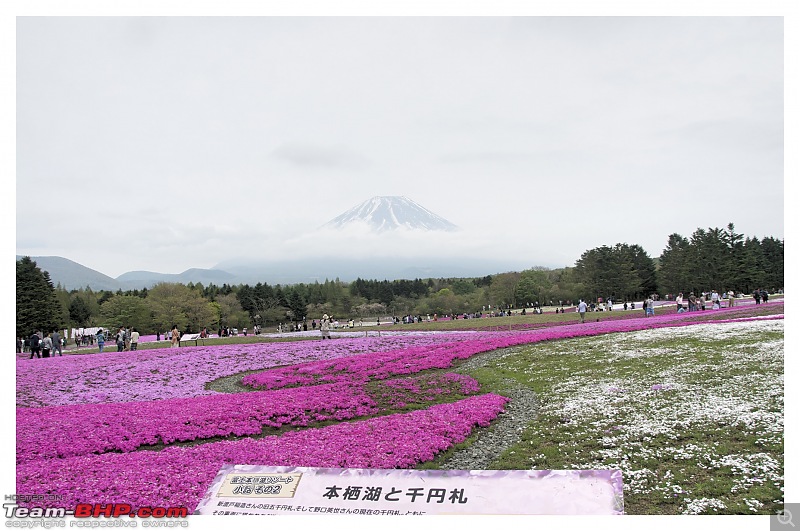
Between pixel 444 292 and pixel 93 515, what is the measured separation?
332 feet

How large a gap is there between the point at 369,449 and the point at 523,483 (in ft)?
12.7

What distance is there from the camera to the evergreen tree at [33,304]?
52.8 m

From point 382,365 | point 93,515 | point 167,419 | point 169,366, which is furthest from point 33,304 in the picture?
point 93,515

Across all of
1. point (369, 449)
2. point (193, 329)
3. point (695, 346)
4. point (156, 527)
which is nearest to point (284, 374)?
point (369, 449)

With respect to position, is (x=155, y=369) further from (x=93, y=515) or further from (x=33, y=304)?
(x=33, y=304)

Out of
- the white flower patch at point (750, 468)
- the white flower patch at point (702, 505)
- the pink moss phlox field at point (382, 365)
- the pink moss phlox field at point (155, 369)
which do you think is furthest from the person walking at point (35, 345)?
the white flower patch at point (750, 468)

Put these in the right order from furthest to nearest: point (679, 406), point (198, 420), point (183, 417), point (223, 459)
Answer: point (183, 417) → point (198, 420) → point (679, 406) → point (223, 459)

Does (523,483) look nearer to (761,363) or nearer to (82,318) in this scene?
(761,363)

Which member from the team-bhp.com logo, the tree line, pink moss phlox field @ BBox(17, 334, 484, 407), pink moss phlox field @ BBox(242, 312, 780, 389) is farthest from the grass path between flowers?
the tree line

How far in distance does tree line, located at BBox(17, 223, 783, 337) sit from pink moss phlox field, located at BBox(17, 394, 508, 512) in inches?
1357

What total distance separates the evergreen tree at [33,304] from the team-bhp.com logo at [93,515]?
5242 cm

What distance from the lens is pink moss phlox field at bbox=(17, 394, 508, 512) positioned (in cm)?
968

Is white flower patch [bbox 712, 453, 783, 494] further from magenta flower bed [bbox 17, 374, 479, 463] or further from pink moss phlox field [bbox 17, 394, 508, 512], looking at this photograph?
magenta flower bed [bbox 17, 374, 479, 463]

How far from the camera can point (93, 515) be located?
9.21 m
